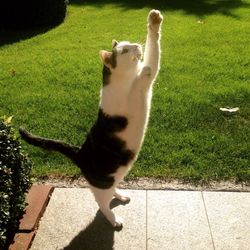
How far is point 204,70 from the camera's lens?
24.8ft

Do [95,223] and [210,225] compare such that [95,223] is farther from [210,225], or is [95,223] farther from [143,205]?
[210,225]

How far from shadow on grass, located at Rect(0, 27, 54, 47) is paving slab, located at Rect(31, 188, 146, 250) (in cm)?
617

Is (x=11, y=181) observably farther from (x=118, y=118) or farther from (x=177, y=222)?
(x=177, y=222)

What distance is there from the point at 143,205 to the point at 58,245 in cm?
89

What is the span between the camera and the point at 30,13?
10695mm

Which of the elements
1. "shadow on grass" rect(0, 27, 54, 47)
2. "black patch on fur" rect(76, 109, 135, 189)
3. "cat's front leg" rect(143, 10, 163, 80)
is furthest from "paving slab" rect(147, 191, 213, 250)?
"shadow on grass" rect(0, 27, 54, 47)

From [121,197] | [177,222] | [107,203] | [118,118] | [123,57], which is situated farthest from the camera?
[121,197]

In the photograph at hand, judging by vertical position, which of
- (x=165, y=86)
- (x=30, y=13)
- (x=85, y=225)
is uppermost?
(x=85, y=225)

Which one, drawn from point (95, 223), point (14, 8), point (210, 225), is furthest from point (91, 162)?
point (14, 8)

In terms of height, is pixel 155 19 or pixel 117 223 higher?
pixel 155 19

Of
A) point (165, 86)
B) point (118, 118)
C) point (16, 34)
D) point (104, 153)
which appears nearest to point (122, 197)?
point (104, 153)

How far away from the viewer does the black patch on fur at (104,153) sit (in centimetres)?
370

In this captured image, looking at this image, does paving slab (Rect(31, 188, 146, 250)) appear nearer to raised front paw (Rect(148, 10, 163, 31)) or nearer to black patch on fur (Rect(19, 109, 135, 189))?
black patch on fur (Rect(19, 109, 135, 189))

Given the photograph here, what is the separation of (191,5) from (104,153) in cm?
891
